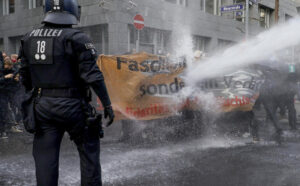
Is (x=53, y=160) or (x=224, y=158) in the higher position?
(x=53, y=160)

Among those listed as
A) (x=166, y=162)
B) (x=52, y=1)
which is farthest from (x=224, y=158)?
(x=52, y=1)

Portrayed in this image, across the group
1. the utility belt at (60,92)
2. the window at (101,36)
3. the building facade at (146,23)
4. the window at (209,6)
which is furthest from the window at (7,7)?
the utility belt at (60,92)

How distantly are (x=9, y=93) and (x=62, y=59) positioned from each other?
5.45 meters

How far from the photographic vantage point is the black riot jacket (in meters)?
2.91

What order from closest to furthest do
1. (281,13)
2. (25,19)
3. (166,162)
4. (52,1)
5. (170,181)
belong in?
(52,1)
(170,181)
(166,162)
(25,19)
(281,13)

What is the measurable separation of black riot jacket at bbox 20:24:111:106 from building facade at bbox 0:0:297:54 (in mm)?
7924

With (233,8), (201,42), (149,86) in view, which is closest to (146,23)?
(233,8)

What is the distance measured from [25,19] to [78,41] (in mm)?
15150

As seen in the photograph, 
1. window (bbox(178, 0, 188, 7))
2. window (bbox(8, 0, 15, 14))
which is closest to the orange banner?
window (bbox(178, 0, 188, 7))

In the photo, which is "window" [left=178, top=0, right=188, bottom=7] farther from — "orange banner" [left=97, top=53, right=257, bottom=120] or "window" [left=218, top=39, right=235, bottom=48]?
"orange banner" [left=97, top=53, right=257, bottom=120]

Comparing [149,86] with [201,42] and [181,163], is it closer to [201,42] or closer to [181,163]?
[181,163]

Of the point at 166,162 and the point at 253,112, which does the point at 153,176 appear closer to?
the point at 166,162

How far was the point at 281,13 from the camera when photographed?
82.5 feet

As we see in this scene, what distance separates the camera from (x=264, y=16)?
2425 centimetres
